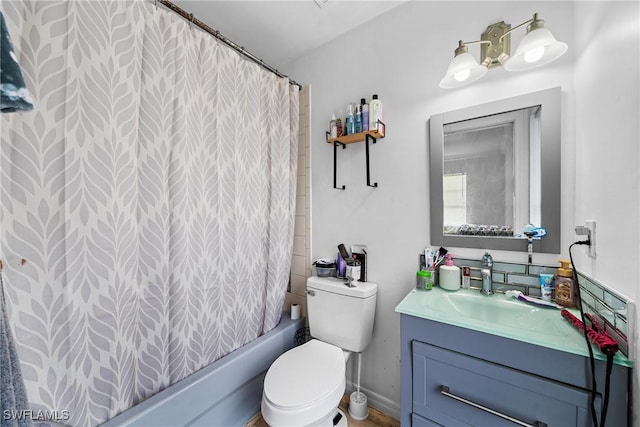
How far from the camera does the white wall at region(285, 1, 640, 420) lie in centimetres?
76

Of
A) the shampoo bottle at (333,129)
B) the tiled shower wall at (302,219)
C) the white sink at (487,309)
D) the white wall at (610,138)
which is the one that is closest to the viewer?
the white wall at (610,138)

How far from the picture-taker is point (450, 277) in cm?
117

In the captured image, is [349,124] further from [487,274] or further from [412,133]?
[487,274]

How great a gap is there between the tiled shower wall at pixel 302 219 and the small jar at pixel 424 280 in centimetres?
79

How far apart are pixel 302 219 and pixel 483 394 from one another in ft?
4.36

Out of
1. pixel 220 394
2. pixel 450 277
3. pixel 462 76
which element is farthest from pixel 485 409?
pixel 462 76

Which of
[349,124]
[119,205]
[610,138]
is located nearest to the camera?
[610,138]

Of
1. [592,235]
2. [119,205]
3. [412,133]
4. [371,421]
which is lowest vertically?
[371,421]

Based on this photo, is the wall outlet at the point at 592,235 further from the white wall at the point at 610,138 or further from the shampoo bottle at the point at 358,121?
the shampoo bottle at the point at 358,121

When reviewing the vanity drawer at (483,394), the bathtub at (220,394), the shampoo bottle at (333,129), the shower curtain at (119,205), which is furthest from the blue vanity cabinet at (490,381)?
the shampoo bottle at (333,129)

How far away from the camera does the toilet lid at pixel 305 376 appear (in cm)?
100

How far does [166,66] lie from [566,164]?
1.80 metres

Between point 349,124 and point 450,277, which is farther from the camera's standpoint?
point 349,124

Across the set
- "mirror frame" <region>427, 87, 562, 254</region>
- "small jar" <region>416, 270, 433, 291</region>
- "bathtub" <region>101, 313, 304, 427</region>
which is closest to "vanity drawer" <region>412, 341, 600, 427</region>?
"small jar" <region>416, 270, 433, 291</region>
